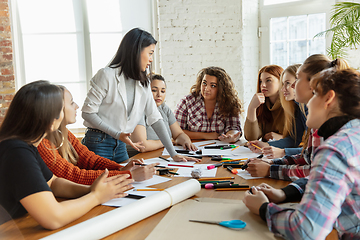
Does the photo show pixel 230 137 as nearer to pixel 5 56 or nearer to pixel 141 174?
pixel 141 174

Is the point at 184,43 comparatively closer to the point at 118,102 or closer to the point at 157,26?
the point at 157,26

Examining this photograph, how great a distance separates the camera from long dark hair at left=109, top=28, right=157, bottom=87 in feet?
6.35

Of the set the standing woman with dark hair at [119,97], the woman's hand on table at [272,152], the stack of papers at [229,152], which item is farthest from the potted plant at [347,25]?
the standing woman with dark hair at [119,97]

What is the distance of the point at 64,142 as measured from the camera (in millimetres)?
1400

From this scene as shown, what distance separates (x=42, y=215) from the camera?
892mm

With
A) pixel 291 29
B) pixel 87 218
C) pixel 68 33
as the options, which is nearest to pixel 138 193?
pixel 87 218

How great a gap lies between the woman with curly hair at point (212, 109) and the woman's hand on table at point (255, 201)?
156 centimetres

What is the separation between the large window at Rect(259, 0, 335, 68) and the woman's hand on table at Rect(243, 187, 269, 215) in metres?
3.31

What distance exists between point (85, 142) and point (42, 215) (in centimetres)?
112

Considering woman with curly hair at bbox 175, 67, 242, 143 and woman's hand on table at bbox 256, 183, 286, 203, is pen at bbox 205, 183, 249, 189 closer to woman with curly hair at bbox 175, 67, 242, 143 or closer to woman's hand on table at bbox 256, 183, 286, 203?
woman's hand on table at bbox 256, 183, 286, 203

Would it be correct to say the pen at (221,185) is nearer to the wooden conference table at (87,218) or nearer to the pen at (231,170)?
the wooden conference table at (87,218)

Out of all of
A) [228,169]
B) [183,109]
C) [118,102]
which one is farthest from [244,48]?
[228,169]

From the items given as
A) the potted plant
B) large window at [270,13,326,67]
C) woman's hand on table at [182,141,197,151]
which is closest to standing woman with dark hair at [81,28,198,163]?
woman's hand on table at [182,141,197,151]

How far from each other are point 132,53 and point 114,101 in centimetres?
32
